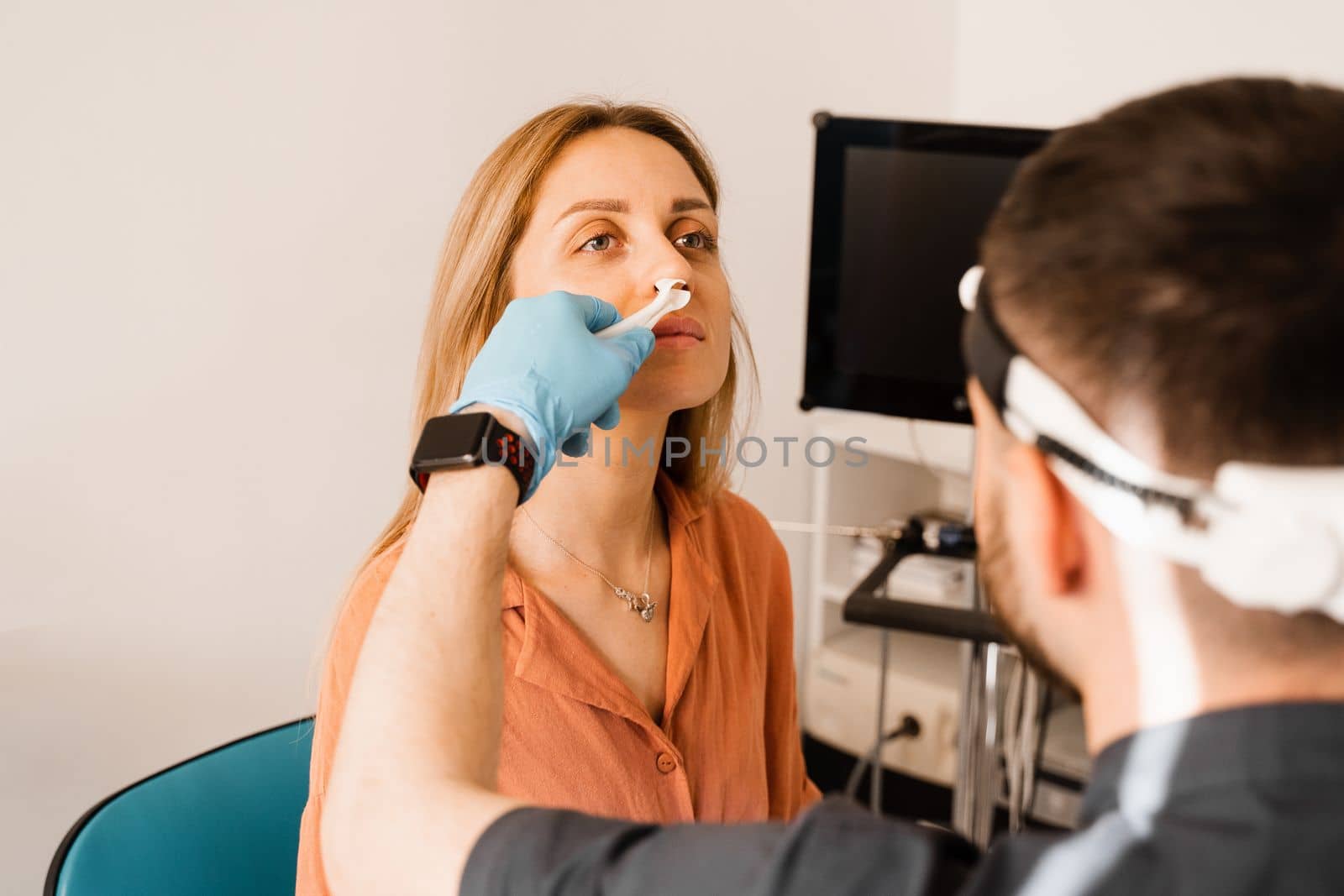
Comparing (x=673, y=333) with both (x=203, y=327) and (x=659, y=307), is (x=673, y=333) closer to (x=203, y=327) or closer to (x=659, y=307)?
(x=659, y=307)

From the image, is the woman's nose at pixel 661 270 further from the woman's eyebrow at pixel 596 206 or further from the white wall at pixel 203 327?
the white wall at pixel 203 327

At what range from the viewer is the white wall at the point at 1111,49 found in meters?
2.26

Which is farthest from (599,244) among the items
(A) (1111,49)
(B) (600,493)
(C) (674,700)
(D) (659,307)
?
(A) (1111,49)

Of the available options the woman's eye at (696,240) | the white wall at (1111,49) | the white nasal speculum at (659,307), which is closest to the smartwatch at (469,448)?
the white nasal speculum at (659,307)

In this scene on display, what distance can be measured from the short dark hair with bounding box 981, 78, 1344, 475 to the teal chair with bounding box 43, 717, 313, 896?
3.18ft

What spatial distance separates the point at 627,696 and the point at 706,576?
0.23 m

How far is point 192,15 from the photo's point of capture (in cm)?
158

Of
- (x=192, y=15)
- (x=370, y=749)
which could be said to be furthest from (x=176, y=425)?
(x=370, y=749)

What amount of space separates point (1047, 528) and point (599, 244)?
2.44 ft

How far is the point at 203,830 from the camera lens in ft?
3.70

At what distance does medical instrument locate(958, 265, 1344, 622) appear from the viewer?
1.67ft

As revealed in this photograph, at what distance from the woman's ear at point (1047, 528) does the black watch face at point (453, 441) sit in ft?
1.28

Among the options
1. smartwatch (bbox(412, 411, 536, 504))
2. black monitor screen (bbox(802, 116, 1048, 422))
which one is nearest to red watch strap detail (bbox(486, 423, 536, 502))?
smartwatch (bbox(412, 411, 536, 504))

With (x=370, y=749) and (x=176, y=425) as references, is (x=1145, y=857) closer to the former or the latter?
(x=370, y=749)
